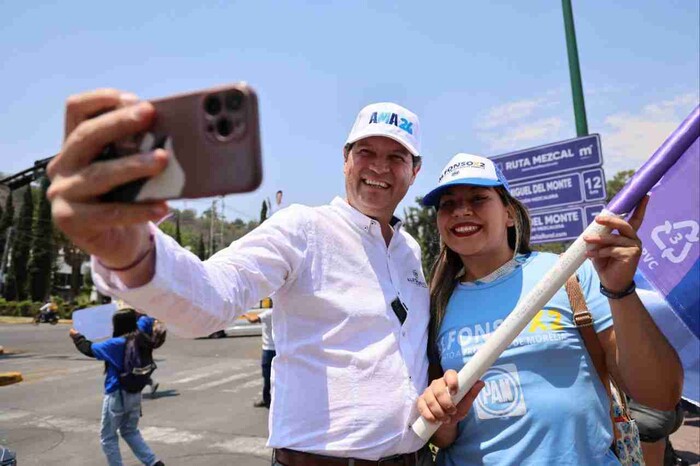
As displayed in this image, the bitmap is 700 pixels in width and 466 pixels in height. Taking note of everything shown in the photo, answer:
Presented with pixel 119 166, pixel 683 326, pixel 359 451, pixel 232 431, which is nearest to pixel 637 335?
pixel 683 326

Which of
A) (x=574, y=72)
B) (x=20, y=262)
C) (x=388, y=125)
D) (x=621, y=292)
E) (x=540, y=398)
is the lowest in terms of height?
(x=540, y=398)

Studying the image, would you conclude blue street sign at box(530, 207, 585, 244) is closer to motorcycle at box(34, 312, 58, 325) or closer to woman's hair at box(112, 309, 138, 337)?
woman's hair at box(112, 309, 138, 337)

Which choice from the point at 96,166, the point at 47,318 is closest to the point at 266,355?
the point at 96,166

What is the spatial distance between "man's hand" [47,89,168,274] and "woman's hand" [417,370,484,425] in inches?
45.3

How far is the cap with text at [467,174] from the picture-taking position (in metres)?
2.29

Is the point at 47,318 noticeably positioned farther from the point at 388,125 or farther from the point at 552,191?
the point at 388,125

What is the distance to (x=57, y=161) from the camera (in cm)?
95

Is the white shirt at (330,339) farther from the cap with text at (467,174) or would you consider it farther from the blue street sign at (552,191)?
the blue street sign at (552,191)

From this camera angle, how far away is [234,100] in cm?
93

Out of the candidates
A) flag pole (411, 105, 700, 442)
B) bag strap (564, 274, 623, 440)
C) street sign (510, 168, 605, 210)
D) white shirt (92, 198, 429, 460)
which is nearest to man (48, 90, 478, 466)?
white shirt (92, 198, 429, 460)

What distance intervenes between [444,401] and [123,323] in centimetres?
541

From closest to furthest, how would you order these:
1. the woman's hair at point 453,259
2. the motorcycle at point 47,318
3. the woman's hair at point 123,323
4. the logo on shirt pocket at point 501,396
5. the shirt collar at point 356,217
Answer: the logo on shirt pocket at point 501,396 < the shirt collar at point 356,217 < the woman's hair at point 453,259 < the woman's hair at point 123,323 < the motorcycle at point 47,318

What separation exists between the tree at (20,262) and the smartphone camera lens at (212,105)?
53001 mm

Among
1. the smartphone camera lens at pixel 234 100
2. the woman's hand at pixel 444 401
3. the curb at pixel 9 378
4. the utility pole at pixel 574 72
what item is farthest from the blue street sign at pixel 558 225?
the curb at pixel 9 378
